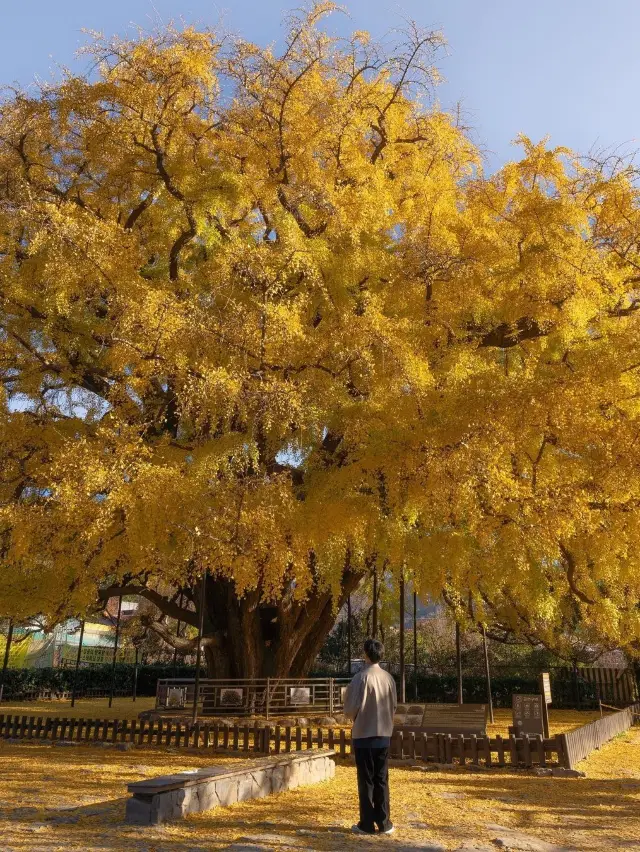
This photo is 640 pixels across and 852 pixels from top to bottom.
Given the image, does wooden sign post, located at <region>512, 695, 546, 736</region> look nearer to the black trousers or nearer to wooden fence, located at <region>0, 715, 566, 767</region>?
wooden fence, located at <region>0, 715, 566, 767</region>

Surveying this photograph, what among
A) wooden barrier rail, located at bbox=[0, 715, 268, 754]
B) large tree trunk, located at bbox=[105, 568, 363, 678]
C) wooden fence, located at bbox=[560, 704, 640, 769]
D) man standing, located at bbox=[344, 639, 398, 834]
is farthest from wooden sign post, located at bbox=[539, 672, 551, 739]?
man standing, located at bbox=[344, 639, 398, 834]

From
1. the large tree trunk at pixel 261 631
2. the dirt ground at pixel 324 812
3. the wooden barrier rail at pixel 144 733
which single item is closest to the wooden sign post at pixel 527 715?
the dirt ground at pixel 324 812

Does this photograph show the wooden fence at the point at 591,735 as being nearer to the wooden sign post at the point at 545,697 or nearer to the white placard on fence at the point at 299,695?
the wooden sign post at the point at 545,697

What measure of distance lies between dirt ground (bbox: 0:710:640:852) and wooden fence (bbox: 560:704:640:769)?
0.86ft

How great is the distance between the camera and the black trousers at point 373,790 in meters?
5.08

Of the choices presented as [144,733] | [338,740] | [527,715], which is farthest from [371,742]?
[144,733]

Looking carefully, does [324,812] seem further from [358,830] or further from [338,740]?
[338,740]

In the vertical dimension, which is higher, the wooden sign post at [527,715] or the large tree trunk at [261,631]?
the large tree trunk at [261,631]

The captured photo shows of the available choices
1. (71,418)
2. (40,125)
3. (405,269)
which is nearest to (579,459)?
(405,269)

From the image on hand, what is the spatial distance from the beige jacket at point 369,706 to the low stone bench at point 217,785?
56.7 inches

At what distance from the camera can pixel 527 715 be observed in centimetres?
1038

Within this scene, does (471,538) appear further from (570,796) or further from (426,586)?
(570,796)

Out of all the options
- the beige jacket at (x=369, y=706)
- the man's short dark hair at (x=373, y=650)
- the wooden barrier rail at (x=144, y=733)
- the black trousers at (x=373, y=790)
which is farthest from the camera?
the wooden barrier rail at (x=144, y=733)

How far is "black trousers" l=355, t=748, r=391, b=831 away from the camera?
508 centimetres
